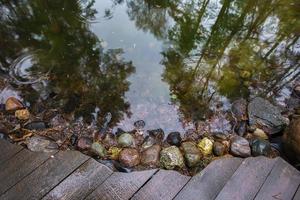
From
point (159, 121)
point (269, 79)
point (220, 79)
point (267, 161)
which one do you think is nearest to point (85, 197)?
point (159, 121)

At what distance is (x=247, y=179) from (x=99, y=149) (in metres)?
1.41

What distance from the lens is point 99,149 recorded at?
268 centimetres

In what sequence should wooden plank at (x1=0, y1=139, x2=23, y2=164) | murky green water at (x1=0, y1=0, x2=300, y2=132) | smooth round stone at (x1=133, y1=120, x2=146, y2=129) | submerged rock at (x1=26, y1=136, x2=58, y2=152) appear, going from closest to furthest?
wooden plank at (x1=0, y1=139, x2=23, y2=164)
submerged rock at (x1=26, y1=136, x2=58, y2=152)
smooth round stone at (x1=133, y1=120, x2=146, y2=129)
murky green water at (x1=0, y1=0, x2=300, y2=132)

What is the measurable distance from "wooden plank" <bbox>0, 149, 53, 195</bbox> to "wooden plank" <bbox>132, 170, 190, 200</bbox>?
918mm

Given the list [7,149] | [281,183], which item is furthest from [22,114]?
[281,183]

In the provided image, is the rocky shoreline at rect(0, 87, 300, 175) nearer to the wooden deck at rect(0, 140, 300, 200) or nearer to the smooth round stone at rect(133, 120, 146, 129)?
the smooth round stone at rect(133, 120, 146, 129)

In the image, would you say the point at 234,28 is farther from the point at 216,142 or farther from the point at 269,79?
the point at 216,142

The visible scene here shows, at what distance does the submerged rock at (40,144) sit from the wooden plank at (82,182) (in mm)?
383

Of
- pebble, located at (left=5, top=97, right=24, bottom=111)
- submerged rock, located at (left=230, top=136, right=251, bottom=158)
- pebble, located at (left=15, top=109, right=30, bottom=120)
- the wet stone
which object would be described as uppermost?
submerged rock, located at (left=230, top=136, right=251, bottom=158)

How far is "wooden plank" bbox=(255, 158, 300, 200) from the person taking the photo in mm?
2391

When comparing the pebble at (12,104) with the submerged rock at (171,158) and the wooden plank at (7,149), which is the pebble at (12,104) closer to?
the wooden plank at (7,149)

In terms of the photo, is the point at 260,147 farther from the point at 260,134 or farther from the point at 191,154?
the point at 191,154

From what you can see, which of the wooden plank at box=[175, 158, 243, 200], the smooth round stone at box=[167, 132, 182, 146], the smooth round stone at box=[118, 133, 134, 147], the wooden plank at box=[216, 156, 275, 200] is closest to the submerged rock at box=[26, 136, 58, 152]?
the smooth round stone at box=[118, 133, 134, 147]

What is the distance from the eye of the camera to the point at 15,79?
3262 mm
